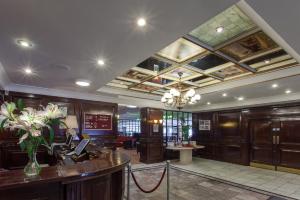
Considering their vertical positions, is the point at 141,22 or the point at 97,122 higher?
the point at 141,22

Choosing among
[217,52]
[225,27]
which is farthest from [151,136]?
Result: [225,27]

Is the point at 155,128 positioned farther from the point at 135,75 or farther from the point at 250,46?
the point at 250,46

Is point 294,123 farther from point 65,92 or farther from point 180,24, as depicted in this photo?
point 65,92

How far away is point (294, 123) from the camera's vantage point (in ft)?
21.8

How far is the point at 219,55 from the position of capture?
3.88m

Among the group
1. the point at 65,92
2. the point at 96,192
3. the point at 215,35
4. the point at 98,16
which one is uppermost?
the point at 215,35

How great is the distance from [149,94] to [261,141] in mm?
4977

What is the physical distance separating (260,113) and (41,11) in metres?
8.11

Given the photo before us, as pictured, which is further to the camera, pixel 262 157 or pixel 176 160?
pixel 176 160

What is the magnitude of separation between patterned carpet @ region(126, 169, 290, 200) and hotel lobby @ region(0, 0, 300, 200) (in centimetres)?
3

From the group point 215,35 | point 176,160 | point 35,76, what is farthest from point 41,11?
point 176,160

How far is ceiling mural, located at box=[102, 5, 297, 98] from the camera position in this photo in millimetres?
2971

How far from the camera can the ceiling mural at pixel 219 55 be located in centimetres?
297

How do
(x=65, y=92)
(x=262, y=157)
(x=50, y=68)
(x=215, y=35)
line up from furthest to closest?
(x=262, y=157) < (x=65, y=92) < (x=50, y=68) < (x=215, y=35)
